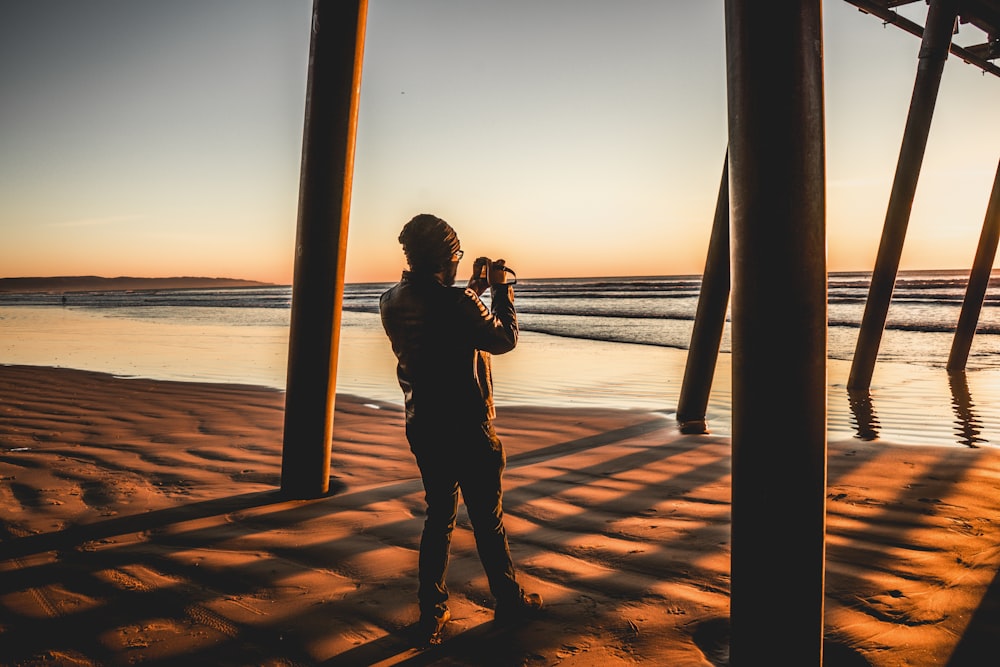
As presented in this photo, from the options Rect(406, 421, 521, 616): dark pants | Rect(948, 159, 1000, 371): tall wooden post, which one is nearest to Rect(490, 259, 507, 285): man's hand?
Rect(406, 421, 521, 616): dark pants

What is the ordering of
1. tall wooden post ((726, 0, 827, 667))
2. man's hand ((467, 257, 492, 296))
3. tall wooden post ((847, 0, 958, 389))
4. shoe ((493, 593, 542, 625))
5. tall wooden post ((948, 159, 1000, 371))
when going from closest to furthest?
1. tall wooden post ((726, 0, 827, 667))
2. shoe ((493, 593, 542, 625))
3. man's hand ((467, 257, 492, 296))
4. tall wooden post ((847, 0, 958, 389))
5. tall wooden post ((948, 159, 1000, 371))

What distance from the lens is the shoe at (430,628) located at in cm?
247

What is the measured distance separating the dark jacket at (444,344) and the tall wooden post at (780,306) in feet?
2.97

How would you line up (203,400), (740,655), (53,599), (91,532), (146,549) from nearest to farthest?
(740,655), (53,599), (146,549), (91,532), (203,400)

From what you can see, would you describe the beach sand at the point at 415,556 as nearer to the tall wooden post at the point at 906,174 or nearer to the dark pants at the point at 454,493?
the dark pants at the point at 454,493

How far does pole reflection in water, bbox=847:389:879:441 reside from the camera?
588cm

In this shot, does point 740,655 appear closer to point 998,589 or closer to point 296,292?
point 998,589

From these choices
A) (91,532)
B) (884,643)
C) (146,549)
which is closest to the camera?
(884,643)

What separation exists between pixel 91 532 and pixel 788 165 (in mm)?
3739

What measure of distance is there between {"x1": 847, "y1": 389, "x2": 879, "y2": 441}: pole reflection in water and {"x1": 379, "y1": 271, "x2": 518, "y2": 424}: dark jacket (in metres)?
4.49

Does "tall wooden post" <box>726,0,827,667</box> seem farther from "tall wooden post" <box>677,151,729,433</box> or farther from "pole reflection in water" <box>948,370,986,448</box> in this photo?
"pole reflection in water" <box>948,370,986,448</box>

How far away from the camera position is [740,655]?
6.86 ft

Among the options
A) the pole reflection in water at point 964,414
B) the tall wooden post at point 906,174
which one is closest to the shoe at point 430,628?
the pole reflection in water at point 964,414

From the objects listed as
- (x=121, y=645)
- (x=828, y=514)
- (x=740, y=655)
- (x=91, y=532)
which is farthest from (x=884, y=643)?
(x=91, y=532)
